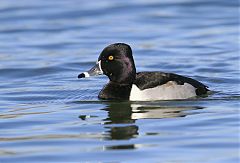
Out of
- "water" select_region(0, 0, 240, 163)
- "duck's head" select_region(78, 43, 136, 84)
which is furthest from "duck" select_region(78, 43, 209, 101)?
"water" select_region(0, 0, 240, 163)

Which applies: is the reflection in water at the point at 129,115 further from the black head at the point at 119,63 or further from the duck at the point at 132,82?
the black head at the point at 119,63

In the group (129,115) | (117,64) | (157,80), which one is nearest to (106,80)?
(117,64)

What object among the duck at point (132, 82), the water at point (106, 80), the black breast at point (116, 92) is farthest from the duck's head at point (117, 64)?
the water at point (106, 80)

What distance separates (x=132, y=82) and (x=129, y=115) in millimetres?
1406

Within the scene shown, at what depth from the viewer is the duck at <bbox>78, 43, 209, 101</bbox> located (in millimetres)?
14734

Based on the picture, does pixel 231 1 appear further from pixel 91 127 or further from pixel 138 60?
pixel 91 127

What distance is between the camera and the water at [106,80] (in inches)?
449

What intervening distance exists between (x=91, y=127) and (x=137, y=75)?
2.65 m

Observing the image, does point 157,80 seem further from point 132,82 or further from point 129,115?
point 129,115

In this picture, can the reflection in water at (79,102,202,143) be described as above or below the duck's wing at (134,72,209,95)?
below

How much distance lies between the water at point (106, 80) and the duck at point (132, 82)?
0.70 feet

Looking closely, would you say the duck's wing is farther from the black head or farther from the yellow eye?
the yellow eye

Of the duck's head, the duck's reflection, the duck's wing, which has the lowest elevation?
the duck's reflection

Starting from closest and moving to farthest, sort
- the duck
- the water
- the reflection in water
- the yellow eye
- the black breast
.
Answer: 1. the water
2. the reflection in water
3. the duck
4. the black breast
5. the yellow eye
